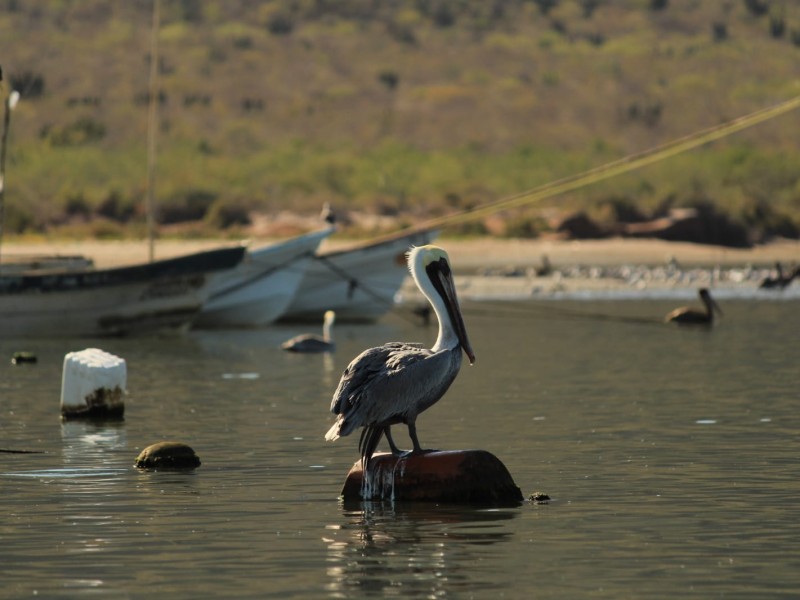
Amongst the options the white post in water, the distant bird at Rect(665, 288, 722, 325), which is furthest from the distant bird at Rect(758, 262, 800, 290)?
the white post in water

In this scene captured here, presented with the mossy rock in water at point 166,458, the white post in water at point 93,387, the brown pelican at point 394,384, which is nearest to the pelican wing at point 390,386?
the brown pelican at point 394,384

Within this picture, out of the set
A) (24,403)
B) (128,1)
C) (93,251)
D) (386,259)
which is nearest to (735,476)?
(24,403)

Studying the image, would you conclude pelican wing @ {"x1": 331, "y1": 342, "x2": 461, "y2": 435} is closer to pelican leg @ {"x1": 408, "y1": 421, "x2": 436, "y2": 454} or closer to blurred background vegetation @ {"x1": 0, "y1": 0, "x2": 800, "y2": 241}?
pelican leg @ {"x1": 408, "y1": 421, "x2": 436, "y2": 454}

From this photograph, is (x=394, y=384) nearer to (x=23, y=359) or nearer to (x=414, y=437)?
(x=414, y=437)

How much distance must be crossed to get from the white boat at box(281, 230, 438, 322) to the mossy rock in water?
24.0 m

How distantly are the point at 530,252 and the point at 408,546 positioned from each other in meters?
50.7

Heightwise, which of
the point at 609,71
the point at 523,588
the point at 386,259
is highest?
the point at 609,71

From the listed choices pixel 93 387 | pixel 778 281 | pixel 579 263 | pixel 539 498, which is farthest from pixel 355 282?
pixel 539 498

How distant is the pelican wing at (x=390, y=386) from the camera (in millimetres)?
14109

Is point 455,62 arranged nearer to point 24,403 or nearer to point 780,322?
point 780,322

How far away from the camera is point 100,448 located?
60.8 feet

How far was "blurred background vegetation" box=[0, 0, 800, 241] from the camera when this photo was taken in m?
76.7

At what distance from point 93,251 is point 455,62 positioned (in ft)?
154

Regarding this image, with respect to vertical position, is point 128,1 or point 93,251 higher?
point 128,1
